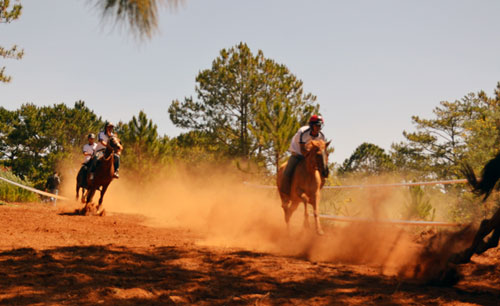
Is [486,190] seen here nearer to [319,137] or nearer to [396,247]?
[396,247]

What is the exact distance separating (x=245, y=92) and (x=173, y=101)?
769cm

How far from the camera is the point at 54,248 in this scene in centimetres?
696

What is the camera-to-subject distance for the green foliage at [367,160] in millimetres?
76569

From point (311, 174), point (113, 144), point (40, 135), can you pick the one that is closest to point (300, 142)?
point (311, 174)

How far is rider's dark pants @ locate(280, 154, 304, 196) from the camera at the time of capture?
32.2 feet

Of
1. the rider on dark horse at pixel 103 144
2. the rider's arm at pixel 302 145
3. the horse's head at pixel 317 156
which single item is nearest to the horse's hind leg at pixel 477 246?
the horse's head at pixel 317 156

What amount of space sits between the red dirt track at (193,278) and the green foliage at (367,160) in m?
71.2

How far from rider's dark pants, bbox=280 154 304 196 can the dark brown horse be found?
427 cm

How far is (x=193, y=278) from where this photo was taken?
545 cm

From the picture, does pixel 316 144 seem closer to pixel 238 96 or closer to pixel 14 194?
pixel 14 194

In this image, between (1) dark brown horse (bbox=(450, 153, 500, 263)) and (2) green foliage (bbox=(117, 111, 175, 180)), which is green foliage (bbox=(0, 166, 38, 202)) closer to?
(2) green foliage (bbox=(117, 111, 175, 180))

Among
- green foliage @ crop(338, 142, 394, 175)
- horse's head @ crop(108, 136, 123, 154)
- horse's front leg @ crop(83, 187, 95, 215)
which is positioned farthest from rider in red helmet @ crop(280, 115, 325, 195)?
green foliage @ crop(338, 142, 394, 175)

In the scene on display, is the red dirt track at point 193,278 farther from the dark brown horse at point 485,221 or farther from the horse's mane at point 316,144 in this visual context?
the horse's mane at point 316,144

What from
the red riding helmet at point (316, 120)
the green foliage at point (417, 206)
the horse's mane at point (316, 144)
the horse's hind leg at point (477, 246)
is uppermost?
the red riding helmet at point (316, 120)
